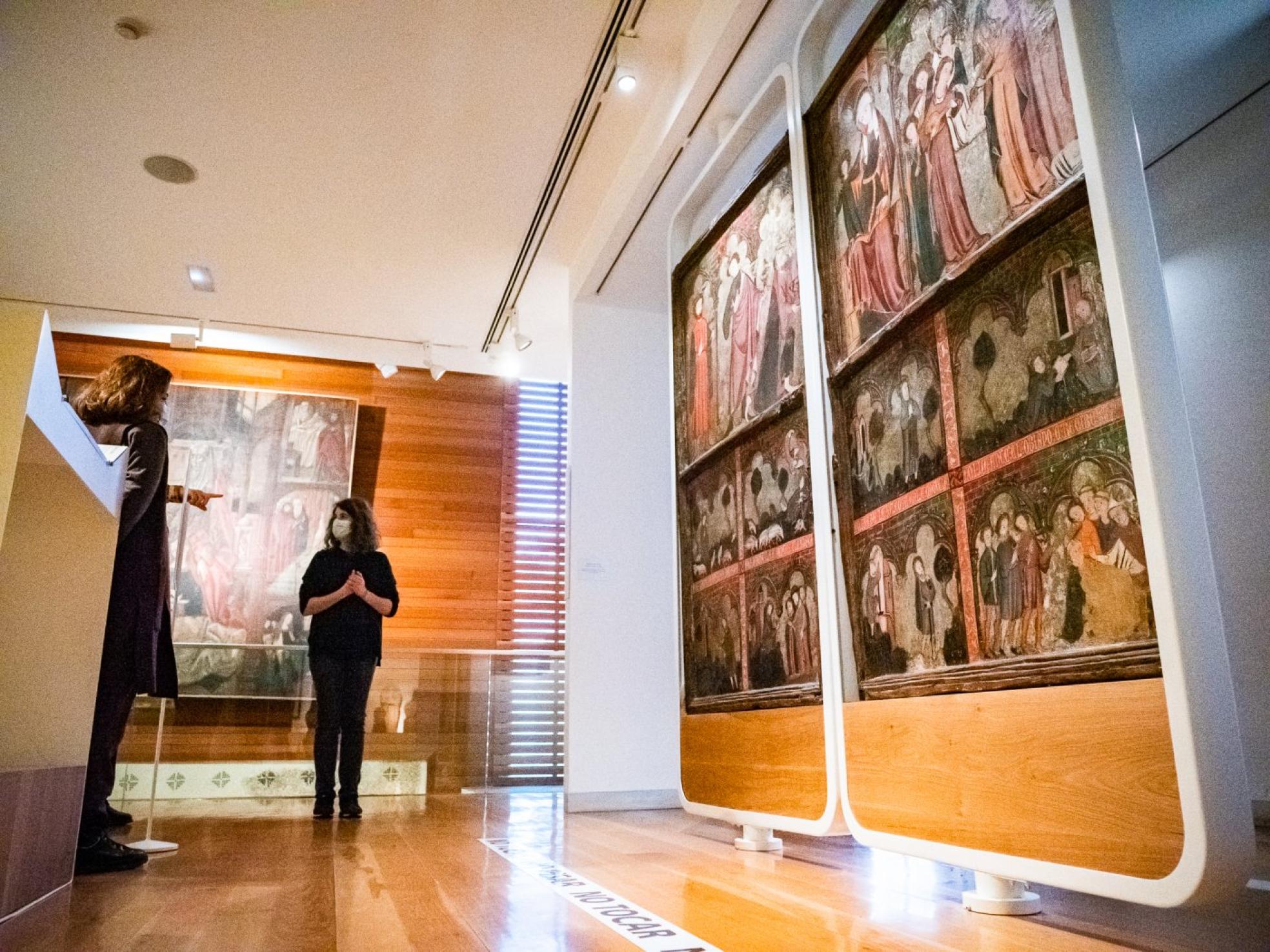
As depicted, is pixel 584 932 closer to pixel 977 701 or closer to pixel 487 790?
pixel 977 701

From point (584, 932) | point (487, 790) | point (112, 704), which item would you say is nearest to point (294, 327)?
point (487, 790)

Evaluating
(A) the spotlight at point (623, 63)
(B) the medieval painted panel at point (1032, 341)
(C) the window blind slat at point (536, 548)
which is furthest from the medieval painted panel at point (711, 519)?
(C) the window blind slat at point (536, 548)

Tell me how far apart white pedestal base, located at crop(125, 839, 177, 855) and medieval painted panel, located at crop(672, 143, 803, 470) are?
6.99 feet

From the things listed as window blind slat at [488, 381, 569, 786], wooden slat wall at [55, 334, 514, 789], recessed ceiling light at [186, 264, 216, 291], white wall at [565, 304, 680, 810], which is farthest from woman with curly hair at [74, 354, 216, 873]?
wooden slat wall at [55, 334, 514, 789]

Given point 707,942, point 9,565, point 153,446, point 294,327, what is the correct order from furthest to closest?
point 294,327
point 153,446
point 9,565
point 707,942

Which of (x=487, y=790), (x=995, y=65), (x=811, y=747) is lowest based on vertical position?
(x=487, y=790)

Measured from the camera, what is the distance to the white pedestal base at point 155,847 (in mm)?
2735

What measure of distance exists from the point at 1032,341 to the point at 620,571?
3.36 metres

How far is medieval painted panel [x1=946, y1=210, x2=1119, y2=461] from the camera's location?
150 cm

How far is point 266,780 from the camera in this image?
5.22 meters

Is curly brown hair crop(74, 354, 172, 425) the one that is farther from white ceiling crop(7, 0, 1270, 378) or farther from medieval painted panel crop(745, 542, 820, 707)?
medieval painted panel crop(745, 542, 820, 707)

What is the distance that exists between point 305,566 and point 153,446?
148 inches

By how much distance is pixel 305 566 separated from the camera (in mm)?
6207

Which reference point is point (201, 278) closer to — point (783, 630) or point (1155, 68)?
point (783, 630)
